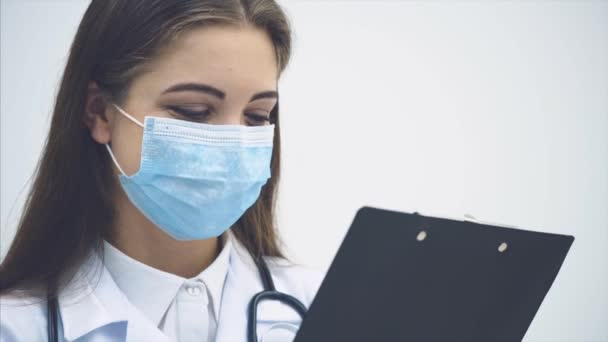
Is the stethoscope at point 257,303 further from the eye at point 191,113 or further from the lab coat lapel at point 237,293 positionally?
the eye at point 191,113

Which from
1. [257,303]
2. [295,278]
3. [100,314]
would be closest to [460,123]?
[295,278]

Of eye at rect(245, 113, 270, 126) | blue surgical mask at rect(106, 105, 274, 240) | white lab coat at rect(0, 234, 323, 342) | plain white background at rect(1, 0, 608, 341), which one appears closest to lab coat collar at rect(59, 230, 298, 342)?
white lab coat at rect(0, 234, 323, 342)

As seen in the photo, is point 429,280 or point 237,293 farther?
point 237,293

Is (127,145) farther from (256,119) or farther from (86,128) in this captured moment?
(256,119)

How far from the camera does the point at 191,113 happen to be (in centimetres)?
100

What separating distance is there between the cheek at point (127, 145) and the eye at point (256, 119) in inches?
6.5

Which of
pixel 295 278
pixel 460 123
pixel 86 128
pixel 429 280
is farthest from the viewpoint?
pixel 460 123

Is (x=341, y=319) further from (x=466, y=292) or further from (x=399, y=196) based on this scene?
(x=399, y=196)

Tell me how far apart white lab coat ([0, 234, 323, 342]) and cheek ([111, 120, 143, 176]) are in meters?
0.17

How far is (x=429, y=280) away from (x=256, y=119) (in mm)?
428

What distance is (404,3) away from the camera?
170cm

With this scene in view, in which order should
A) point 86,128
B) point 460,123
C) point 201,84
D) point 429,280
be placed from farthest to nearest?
point 460,123
point 86,128
point 201,84
point 429,280

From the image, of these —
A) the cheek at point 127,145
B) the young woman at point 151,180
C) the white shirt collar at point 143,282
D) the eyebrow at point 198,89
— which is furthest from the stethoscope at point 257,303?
the eyebrow at point 198,89

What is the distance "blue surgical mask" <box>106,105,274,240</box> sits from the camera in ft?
3.26
